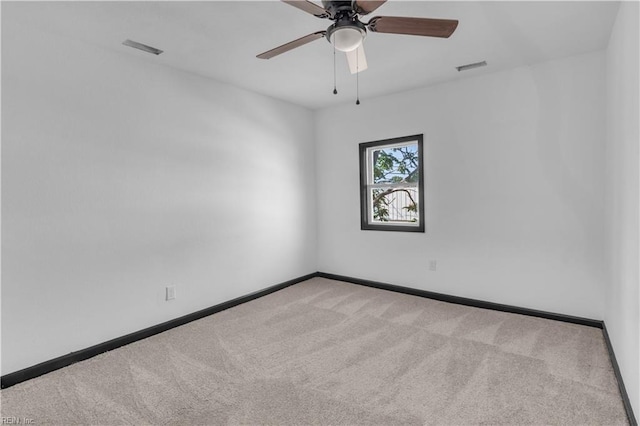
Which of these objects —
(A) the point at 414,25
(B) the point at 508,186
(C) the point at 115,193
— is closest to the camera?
(A) the point at 414,25

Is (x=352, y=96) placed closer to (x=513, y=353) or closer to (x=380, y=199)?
(x=380, y=199)

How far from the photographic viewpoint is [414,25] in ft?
6.15

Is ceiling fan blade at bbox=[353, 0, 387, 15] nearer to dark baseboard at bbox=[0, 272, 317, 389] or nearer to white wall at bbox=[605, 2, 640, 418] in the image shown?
white wall at bbox=[605, 2, 640, 418]

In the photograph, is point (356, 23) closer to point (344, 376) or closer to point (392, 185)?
point (344, 376)

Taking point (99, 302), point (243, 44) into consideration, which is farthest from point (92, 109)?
point (99, 302)

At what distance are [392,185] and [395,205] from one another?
27 centimetres

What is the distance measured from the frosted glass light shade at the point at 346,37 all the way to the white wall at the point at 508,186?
2299mm

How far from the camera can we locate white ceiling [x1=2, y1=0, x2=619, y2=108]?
2.23 meters

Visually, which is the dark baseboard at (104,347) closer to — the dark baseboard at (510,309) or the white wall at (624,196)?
the dark baseboard at (510,309)

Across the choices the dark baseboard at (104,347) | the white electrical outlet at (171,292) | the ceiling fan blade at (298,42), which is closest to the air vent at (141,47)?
the ceiling fan blade at (298,42)

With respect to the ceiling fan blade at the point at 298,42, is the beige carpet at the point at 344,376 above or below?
below

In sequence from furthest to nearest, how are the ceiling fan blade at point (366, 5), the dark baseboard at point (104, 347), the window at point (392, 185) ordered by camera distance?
1. the window at point (392, 185)
2. the dark baseboard at point (104, 347)
3. the ceiling fan blade at point (366, 5)

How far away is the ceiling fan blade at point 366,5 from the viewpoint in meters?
1.67

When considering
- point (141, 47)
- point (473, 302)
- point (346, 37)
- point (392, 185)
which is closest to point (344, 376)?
point (473, 302)
